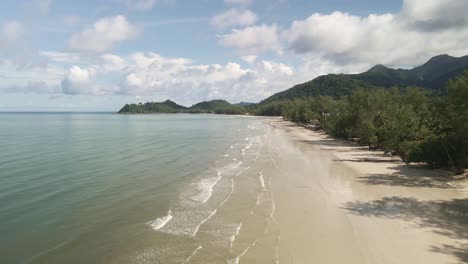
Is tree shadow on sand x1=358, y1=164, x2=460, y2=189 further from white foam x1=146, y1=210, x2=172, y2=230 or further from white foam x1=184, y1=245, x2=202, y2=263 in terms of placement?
white foam x1=184, y1=245, x2=202, y2=263

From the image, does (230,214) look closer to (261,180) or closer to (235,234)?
(235,234)

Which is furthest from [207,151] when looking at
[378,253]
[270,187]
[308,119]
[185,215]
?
[308,119]

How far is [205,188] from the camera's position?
24609 millimetres

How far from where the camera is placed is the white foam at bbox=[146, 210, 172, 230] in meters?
16.6

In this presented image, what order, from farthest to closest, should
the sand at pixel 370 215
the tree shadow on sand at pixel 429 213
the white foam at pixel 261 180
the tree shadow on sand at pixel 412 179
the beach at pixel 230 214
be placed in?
the white foam at pixel 261 180, the tree shadow on sand at pixel 412 179, the tree shadow on sand at pixel 429 213, the beach at pixel 230 214, the sand at pixel 370 215

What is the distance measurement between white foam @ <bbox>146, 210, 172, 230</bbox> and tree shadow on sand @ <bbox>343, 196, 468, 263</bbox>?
9.31 m

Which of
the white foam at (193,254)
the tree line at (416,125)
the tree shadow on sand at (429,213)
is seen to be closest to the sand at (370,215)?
the tree shadow on sand at (429,213)

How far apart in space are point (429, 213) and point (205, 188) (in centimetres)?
1342

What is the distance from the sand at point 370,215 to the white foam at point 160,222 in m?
5.43

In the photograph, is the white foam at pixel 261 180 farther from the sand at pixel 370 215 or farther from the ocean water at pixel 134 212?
the sand at pixel 370 215

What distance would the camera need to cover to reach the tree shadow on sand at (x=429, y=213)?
15093mm

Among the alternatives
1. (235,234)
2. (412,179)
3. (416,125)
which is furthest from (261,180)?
(416,125)

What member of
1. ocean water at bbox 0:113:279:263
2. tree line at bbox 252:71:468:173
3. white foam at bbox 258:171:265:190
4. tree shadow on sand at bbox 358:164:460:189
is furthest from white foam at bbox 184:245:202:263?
tree line at bbox 252:71:468:173

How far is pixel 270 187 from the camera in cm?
2478
